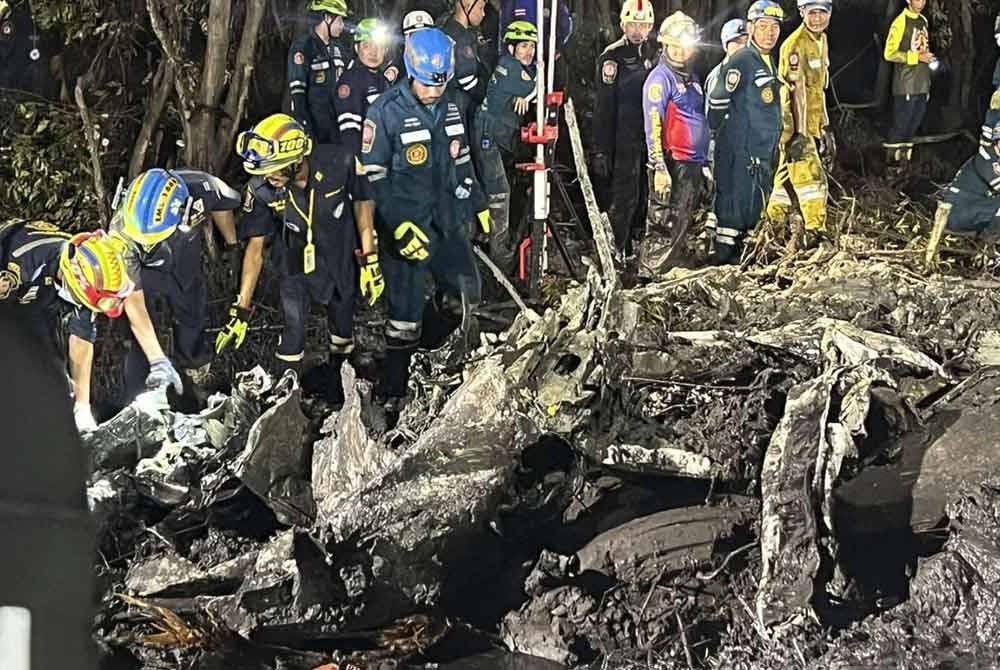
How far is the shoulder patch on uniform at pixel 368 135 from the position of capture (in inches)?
139

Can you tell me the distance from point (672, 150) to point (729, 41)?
0.43 metres

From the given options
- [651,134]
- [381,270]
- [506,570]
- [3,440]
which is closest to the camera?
[3,440]

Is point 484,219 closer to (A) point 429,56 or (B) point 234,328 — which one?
(A) point 429,56

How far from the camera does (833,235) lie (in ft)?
13.5

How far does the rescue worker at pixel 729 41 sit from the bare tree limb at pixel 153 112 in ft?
6.08

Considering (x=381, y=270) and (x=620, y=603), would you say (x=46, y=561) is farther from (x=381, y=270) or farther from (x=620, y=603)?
(x=381, y=270)

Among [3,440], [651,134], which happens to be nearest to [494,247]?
[651,134]

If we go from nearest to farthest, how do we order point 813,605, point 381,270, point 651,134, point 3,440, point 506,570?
point 3,440
point 813,605
point 506,570
point 381,270
point 651,134

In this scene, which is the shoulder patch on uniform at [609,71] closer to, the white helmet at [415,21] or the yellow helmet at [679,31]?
the yellow helmet at [679,31]

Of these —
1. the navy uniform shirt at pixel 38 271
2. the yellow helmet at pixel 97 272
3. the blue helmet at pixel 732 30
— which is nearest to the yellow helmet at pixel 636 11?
the blue helmet at pixel 732 30

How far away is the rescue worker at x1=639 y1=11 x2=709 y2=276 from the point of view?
384 cm

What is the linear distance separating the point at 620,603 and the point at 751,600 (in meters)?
0.37

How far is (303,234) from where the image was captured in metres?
3.51

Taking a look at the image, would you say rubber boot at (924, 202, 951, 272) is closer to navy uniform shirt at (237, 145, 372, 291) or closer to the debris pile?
the debris pile
